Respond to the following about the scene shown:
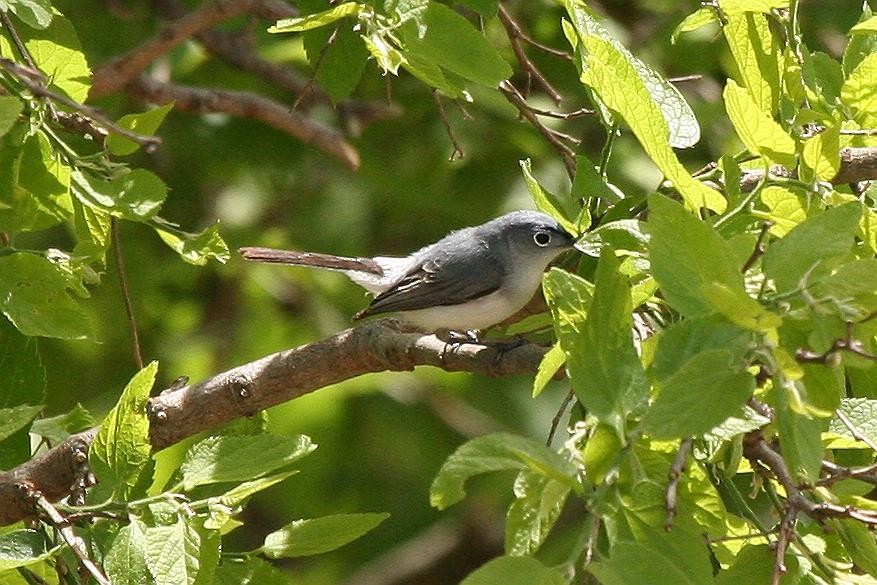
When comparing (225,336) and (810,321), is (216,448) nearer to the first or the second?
(810,321)

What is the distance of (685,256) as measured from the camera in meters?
1.76

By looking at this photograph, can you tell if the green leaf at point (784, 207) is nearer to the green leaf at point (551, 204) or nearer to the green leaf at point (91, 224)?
the green leaf at point (551, 204)

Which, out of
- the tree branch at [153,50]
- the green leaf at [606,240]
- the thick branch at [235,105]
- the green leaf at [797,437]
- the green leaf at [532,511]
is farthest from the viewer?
the thick branch at [235,105]

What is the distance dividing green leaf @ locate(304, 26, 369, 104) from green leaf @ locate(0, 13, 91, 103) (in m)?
0.49

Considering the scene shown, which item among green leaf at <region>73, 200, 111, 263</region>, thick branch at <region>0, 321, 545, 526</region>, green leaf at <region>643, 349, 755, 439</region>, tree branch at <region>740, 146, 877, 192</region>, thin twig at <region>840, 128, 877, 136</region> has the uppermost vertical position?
green leaf at <region>643, 349, 755, 439</region>

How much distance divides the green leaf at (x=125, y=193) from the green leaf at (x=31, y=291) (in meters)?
0.18

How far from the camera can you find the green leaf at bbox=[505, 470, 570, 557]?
5.94ft

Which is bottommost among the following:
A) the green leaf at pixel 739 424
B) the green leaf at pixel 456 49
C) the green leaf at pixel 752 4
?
the green leaf at pixel 739 424

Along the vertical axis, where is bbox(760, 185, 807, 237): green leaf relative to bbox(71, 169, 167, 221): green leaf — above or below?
below

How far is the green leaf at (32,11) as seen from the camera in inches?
93.9

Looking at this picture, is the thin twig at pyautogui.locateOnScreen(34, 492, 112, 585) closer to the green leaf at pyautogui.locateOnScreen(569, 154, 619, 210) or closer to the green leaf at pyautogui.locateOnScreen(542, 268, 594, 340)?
the green leaf at pyautogui.locateOnScreen(542, 268, 594, 340)

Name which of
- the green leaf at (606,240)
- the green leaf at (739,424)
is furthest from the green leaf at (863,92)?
the green leaf at (739,424)

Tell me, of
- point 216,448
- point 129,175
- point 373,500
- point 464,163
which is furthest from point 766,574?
point 373,500

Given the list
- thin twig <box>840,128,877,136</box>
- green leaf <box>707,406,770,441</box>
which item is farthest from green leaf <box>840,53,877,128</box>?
green leaf <box>707,406,770,441</box>
